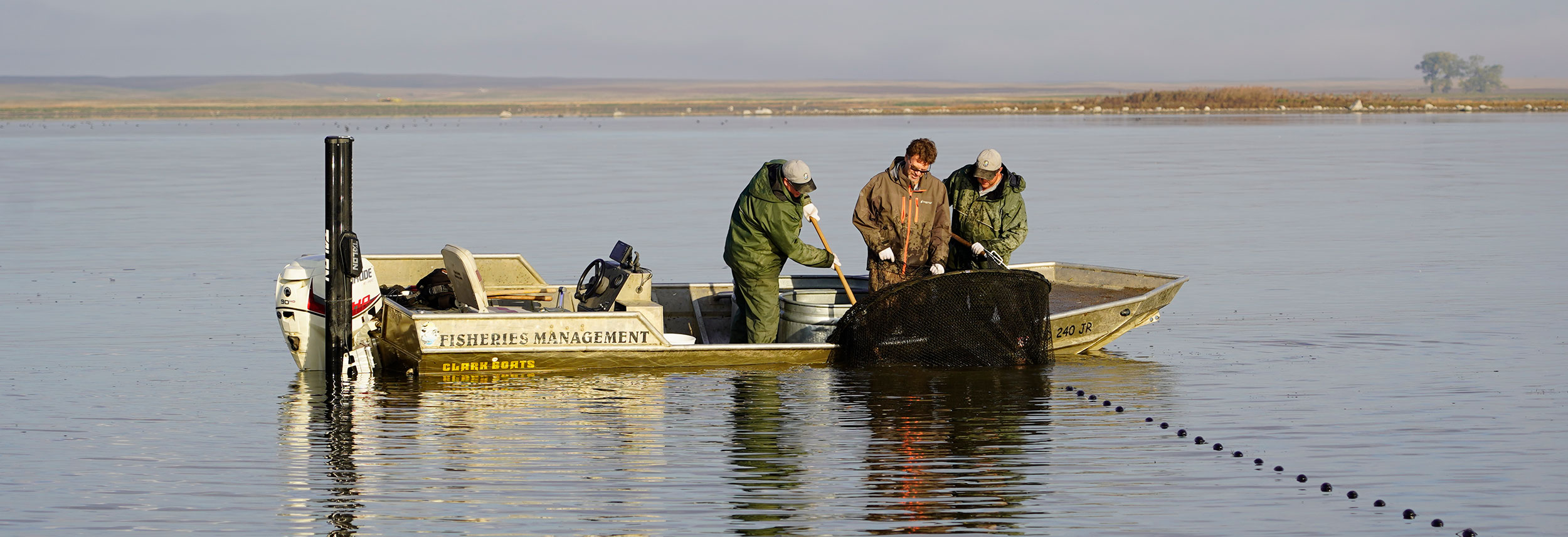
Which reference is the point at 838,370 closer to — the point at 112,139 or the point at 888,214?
the point at 888,214

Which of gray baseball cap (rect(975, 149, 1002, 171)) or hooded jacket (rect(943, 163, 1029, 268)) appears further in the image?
hooded jacket (rect(943, 163, 1029, 268))

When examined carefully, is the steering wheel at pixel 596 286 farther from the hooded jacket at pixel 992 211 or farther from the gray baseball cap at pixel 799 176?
the hooded jacket at pixel 992 211

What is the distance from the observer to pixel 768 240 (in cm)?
1212

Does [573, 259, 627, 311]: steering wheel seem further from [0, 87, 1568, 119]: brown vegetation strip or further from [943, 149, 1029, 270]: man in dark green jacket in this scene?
[0, 87, 1568, 119]: brown vegetation strip

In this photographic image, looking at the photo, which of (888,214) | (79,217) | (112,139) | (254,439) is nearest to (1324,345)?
(888,214)

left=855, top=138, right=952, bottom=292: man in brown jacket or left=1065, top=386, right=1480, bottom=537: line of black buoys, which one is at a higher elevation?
left=855, top=138, right=952, bottom=292: man in brown jacket

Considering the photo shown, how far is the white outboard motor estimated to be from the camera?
12.1 m

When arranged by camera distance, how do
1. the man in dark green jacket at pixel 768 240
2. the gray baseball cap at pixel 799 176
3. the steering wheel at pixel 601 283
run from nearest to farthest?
the gray baseball cap at pixel 799 176, the man in dark green jacket at pixel 768 240, the steering wheel at pixel 601 283

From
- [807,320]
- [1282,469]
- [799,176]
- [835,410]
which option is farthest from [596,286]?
[1282,469]

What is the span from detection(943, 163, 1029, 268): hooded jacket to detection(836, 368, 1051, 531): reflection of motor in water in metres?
1.00

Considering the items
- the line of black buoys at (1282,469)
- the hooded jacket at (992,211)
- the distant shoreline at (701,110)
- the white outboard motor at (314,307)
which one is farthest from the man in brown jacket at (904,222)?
the distant shoreline at (701,110)

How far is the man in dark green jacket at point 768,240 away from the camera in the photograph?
38.9 feet

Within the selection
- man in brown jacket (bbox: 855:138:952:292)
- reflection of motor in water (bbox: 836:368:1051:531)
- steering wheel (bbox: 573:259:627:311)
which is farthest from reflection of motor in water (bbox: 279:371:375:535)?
man in brown jacket (bbox: 855:138:952:292)

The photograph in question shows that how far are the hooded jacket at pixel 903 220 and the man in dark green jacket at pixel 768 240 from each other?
444mm
